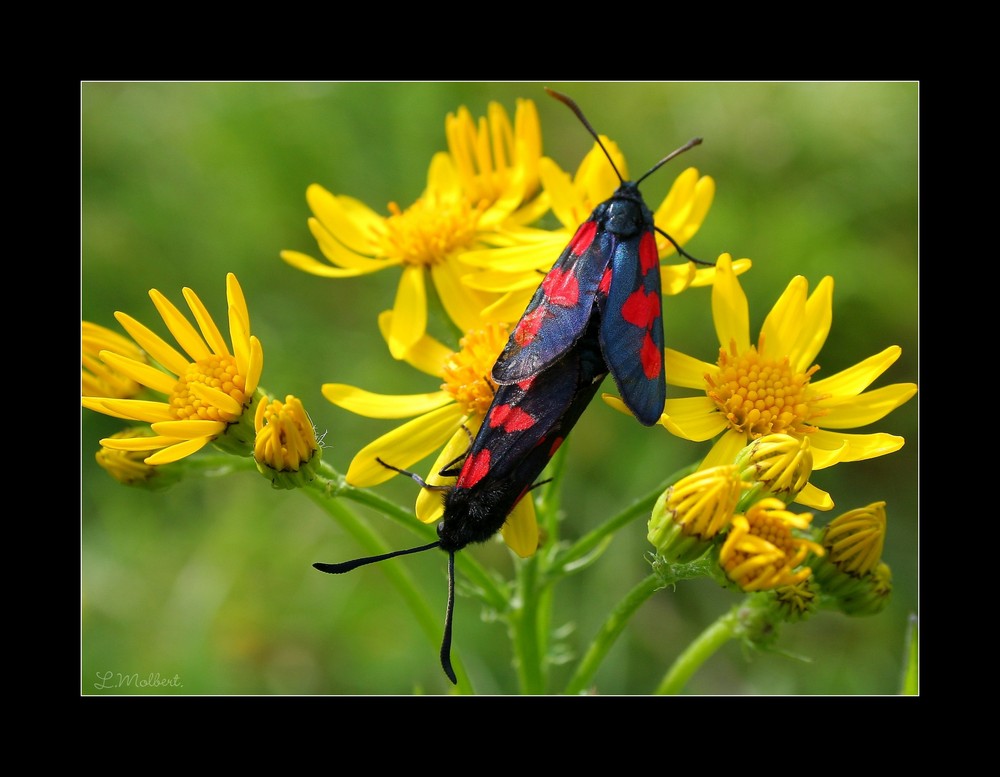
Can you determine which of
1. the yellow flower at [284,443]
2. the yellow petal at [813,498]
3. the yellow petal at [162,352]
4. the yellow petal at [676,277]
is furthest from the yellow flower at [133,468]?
the yellow petal at [813,498]

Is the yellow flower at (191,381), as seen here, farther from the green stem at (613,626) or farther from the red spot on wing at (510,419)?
the green stem at (613,626)

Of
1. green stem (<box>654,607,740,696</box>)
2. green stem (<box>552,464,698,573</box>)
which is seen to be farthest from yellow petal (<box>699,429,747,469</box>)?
green stem (<box>654,607,740,696</box>)

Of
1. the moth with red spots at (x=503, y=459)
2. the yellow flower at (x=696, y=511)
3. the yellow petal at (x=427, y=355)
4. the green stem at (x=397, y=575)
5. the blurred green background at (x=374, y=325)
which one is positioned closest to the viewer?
the yellow flower at (x=696, y=511)

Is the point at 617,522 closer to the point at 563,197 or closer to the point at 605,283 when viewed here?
the point at 605,283

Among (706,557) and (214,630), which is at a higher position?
(706,557)

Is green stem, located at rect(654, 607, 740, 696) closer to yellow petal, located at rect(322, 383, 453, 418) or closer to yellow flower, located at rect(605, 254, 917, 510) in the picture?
yellow flower, located at rect(605, 254, 917, 510)

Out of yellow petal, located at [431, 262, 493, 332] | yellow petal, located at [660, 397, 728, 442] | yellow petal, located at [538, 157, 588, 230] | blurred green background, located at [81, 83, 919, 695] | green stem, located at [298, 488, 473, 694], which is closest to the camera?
yellow petal, located at [660, 397, 728, 442]

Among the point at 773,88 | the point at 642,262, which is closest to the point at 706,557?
the point at 642,262

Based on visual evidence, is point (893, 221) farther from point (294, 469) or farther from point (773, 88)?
point (294, 469)
